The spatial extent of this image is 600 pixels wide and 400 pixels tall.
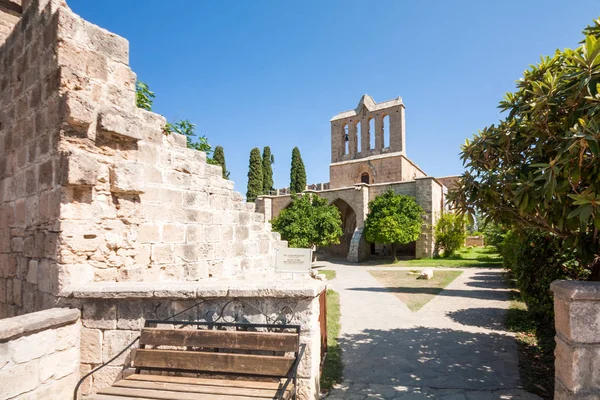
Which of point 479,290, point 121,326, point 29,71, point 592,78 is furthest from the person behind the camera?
point 479,290

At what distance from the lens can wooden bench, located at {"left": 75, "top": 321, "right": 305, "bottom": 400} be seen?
2.41 metres

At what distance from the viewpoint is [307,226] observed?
1762 cm

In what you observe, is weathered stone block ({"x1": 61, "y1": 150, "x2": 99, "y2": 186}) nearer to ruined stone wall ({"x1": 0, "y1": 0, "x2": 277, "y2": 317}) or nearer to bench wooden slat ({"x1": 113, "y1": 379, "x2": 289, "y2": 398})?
ruined stone wall ({"x1": 0, "y1": 0, "x2": 277, "y2": 317})

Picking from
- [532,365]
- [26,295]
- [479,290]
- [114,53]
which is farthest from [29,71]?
[479,290]

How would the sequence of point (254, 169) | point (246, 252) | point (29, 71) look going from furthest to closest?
point (254, 169)
point (246, 252)
point (29, 71)

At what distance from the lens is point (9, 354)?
2.44 m

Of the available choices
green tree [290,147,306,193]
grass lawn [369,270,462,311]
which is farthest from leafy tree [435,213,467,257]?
green tree [290,147,306,193]

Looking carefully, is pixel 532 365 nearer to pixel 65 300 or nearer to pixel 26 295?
pixel 65 300

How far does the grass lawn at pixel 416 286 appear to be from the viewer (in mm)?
8922

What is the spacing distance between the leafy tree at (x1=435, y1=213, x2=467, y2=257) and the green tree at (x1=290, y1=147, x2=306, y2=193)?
15.5 metres

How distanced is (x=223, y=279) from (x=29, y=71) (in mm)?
3709

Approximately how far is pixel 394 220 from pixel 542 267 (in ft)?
49.8

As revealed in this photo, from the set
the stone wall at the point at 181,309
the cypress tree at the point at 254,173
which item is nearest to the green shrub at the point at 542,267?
the stone wall at the point at 181,309

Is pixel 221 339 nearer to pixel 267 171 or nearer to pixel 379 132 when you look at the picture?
pixel 379 132
